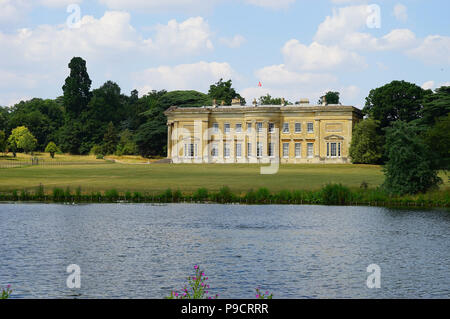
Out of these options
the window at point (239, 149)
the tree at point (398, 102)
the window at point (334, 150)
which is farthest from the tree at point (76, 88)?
the tree at point (398, 102)

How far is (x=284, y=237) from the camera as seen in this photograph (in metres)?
24.5

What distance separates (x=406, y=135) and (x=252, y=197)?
32.3 feet

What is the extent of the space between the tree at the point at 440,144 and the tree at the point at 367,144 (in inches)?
1248

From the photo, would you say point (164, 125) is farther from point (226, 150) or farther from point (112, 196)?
point (112, 196)

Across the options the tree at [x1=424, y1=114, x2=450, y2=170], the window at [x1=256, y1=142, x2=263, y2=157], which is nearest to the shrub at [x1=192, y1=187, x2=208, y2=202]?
the tree at [x1=424, y1=114, x2=450, y2=170]

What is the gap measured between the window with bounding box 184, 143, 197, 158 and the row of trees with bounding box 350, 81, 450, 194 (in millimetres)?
21637

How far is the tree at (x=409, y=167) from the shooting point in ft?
118

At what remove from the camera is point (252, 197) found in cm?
3619

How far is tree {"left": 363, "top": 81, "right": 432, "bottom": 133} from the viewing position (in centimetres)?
7575

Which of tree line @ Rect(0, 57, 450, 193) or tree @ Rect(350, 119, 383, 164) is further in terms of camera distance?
tree @ Rect(350, 119, 383, 164)

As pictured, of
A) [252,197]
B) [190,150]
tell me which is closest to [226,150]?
[190,150]

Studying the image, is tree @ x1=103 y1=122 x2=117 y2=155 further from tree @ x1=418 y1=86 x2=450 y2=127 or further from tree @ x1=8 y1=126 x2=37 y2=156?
tree @ x1=418 y1=86 x2=450 y2=127

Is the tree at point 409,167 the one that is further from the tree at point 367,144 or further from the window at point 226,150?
the window at point 226,150

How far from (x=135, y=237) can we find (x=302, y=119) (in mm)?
58340
